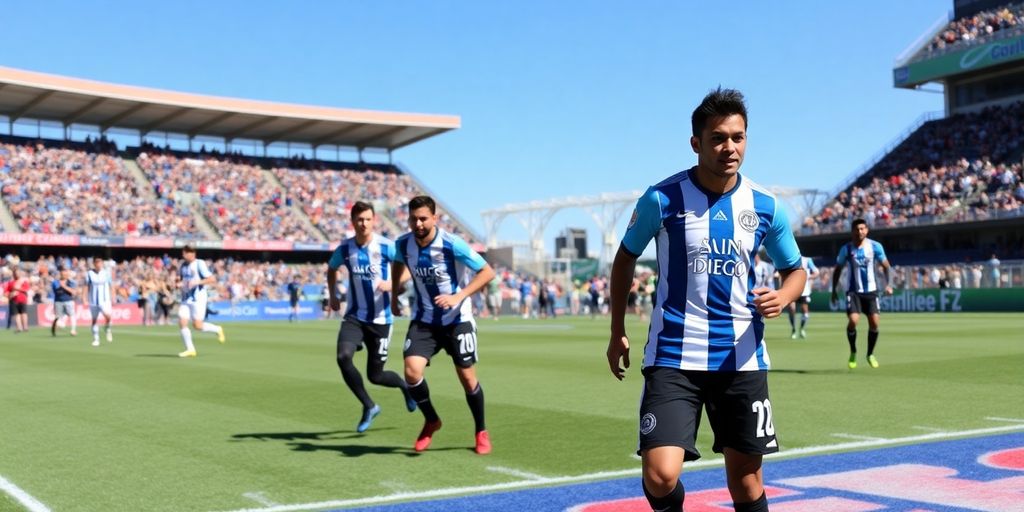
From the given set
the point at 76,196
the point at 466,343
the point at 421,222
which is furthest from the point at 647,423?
the point at 76,196

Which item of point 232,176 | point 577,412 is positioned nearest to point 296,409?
point 577,412

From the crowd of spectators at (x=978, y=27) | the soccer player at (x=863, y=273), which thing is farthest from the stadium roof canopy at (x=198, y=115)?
the soccer player at (x=863, y=273)

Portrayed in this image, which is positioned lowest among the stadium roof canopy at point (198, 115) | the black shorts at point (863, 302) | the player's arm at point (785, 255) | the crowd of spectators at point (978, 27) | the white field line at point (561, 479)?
the white field line at point (561, 479)

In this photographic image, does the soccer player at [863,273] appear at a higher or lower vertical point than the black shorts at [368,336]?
higher

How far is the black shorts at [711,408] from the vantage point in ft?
13.8

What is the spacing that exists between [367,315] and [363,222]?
0.85 meters

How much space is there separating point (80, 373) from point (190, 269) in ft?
10.4

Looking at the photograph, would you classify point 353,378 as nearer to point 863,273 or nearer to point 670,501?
point 670,501

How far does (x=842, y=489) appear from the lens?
6195mm

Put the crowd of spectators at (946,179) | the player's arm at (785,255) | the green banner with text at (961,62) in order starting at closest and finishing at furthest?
the player's arm at (785,255), the crowd of spectators at (946,179), the green banner with text at (961,62)

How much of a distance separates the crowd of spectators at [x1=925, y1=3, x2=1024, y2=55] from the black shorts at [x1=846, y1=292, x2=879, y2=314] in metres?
45.0

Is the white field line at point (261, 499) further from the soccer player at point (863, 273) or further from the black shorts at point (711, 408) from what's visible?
the soccer player at point (863, 273)

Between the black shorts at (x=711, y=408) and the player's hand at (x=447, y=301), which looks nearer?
the black shorts at (x=711, y=408)

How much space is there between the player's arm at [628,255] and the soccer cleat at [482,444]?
3742mm
